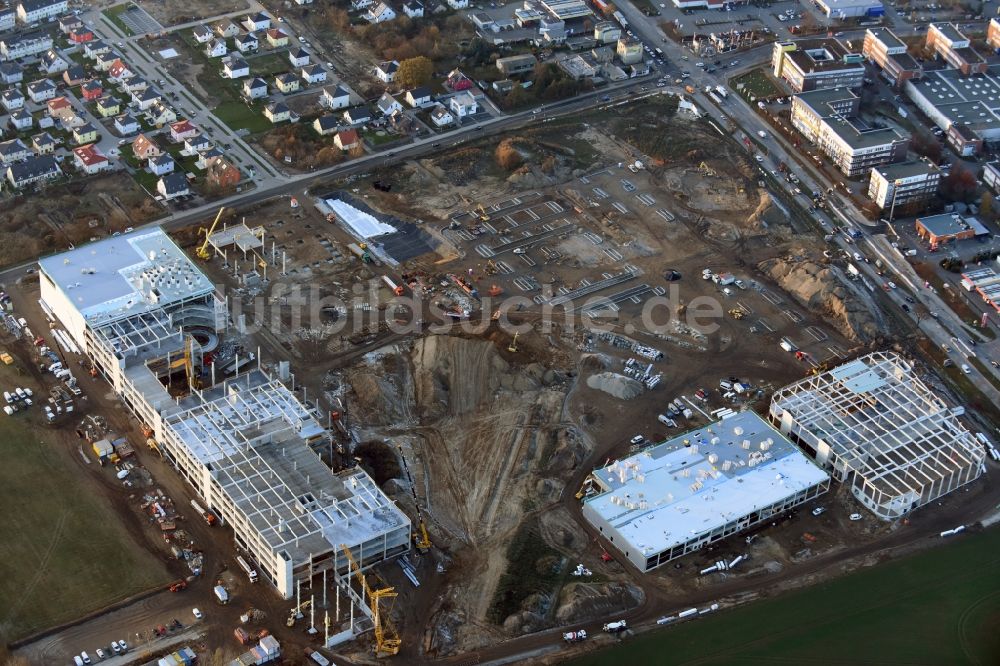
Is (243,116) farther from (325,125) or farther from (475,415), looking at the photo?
(475,415)

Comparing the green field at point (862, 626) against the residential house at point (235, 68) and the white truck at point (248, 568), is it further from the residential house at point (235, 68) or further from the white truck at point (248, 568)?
the residential house at point (235, 68)

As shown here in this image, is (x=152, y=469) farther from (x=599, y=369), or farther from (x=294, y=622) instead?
(x=599, y=369)

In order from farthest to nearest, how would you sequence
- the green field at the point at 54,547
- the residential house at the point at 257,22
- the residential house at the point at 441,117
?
the residential house at the point at 257,22, the residential house at the point at 441,117, the green field at the point at 54,547

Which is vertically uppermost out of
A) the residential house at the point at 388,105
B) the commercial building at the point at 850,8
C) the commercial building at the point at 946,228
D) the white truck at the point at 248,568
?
the residential house at the point at 388,105

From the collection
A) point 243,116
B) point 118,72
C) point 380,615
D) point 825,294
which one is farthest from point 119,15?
point 380,615

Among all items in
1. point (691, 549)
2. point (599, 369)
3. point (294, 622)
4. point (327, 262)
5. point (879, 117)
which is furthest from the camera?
point (879, 117)

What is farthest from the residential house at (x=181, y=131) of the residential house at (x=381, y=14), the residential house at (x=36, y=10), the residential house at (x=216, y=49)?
the residential house at (x=381, y=14)

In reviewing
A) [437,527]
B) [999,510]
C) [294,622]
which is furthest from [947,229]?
[294,622]
